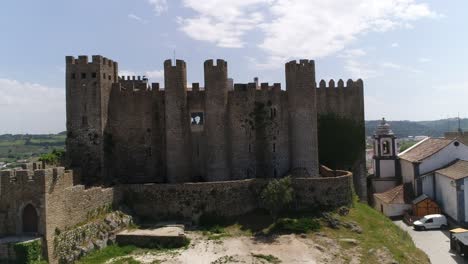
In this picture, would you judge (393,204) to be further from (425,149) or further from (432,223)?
(425,149)

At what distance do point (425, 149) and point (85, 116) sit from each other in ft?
106

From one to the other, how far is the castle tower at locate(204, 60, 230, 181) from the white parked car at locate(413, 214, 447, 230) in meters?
15.5

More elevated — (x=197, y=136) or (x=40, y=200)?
(x=197, y=136)

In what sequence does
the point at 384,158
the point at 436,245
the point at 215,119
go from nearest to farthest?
the point at 436,245, the point at 215,119, the point at 384,158

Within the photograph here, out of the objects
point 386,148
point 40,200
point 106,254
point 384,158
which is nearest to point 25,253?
point 40,200

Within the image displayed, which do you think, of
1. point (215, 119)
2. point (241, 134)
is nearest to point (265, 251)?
point (241, 134)

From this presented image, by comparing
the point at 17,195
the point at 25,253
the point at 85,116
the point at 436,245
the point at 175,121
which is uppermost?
the point at 85,116

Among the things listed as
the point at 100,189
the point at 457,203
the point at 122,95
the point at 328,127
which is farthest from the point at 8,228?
the point at 457,203

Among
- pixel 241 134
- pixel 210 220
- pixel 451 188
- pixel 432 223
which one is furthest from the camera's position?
pixel 451 188

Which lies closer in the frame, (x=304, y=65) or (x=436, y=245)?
(x=436, y=245)

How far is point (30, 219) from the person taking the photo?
2055cm

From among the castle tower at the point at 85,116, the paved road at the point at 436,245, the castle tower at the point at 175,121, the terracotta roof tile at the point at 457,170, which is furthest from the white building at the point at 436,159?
the castle tower at the point at 85,116

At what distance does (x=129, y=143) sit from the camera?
31.4 m

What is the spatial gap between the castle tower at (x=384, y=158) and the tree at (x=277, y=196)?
21456 mm
